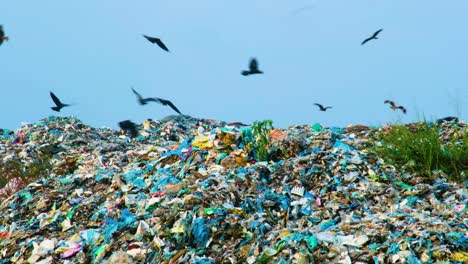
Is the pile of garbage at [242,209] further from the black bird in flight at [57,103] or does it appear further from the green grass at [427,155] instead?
the black bird in flight at [57,103]

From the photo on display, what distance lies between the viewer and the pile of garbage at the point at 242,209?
163 inches

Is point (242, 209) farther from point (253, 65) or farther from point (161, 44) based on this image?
point (161, 44)

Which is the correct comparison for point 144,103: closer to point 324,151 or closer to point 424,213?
point 324,151

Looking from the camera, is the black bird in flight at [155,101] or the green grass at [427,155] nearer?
the green grass at [427,155]

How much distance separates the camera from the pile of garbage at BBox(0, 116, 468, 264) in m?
4.15

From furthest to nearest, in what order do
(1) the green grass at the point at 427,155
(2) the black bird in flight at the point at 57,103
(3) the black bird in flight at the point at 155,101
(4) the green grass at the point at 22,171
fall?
(4) the green grass at the point at 22,171, (2) the black bird in flight at the point at 57,103, (3) the black bird in flight at the point at 155,101, (1) the green grass at the point at 427,155

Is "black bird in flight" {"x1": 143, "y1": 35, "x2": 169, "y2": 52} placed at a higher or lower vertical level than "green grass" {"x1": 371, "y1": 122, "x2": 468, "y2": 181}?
higher

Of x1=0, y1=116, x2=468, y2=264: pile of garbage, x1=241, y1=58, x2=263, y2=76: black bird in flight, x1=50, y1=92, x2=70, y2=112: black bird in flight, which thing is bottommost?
x1=0, y1=116, x2=468, y2=264: pile of garbage

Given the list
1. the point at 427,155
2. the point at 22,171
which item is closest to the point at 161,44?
Result: the point at 427,155

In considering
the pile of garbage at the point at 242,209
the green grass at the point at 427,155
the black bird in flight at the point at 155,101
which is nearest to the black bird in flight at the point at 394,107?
the pile of garbage at the point at 242,209

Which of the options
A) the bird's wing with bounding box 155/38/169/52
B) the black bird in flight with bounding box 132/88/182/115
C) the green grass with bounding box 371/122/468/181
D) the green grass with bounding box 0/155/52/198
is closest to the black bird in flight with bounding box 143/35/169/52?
the bird's wing with bounding box 155/38/169/52

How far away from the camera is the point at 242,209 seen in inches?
192

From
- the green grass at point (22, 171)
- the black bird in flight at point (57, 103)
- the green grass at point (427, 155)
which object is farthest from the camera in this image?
the green grass at point (22, 171)

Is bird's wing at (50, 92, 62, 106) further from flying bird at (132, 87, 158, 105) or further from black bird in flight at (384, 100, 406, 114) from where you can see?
black bird in flight at (384, 100, 406, 114)
